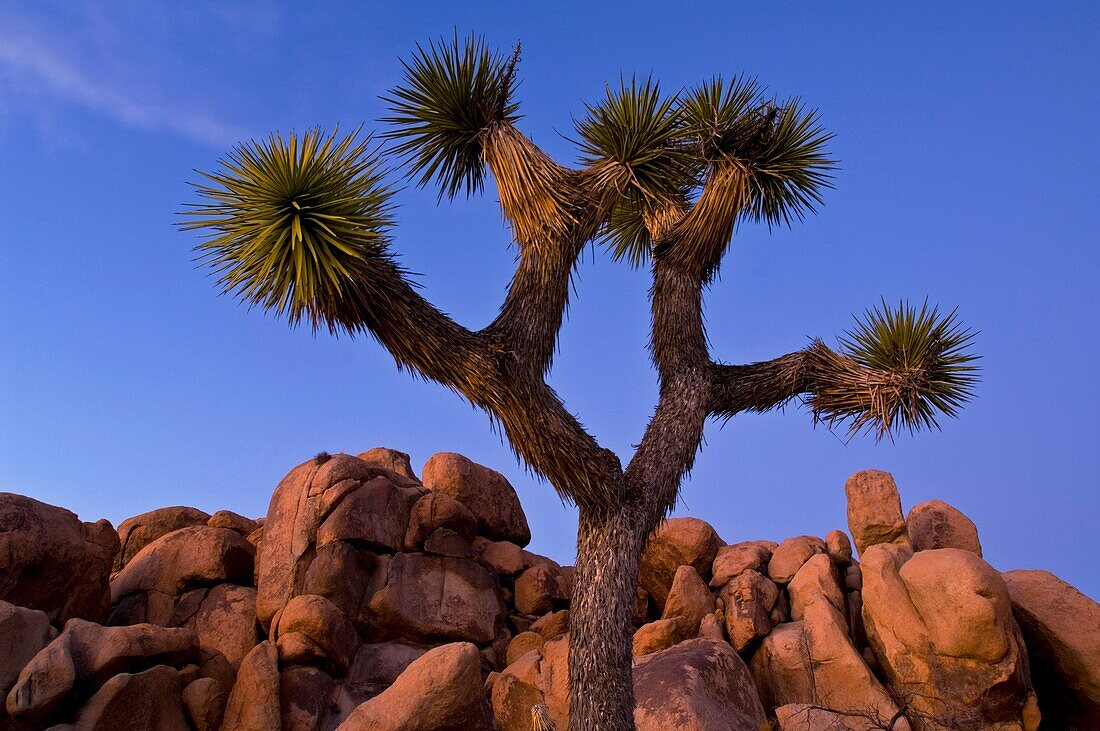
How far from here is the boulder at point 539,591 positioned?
14758 millimetres

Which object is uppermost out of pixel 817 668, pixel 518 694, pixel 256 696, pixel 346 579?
pixel 346 579

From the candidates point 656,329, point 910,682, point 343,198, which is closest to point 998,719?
point 910,682

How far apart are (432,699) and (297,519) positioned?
4.60 meters

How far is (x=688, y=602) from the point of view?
13.6 m

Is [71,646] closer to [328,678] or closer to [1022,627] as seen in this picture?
[328,678]

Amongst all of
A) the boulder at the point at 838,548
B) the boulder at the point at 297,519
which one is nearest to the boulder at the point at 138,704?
the boulder at the point at 297,519

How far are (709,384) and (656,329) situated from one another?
964mm

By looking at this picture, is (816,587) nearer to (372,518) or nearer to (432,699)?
(432,699)

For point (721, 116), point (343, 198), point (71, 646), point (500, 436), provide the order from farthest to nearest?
point (721, 116)
point (71, 646)
point (500, 436)
point (343, 198)

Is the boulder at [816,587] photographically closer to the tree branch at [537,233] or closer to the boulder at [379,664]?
the boulder at [379,664]

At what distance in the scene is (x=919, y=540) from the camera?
14.7m

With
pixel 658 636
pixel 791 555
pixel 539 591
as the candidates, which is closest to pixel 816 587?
pixel 791 555

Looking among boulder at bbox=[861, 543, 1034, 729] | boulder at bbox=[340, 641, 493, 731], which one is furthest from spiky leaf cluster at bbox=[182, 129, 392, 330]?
boulder at bbox=[861, 543, 1034, 729]

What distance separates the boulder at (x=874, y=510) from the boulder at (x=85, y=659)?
10.1m
